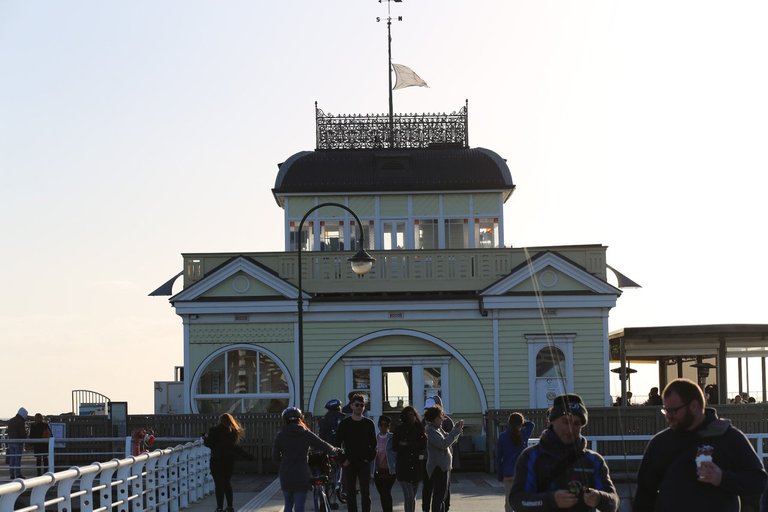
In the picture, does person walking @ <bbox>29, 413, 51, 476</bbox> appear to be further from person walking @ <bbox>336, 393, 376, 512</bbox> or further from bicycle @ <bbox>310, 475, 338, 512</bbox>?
person walking @ <bbox>336, 393, 376, 512</bbox>

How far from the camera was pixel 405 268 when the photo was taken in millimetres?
38750

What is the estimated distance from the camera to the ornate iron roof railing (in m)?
46.4

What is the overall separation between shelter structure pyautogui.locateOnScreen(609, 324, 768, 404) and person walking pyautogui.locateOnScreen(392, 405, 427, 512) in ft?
59.4

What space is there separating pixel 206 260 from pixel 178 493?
15.9m

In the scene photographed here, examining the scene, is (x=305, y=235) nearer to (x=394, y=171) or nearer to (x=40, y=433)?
(x=394, y=171)

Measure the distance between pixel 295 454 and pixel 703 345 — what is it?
2301 cm

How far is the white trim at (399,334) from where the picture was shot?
1467 inches

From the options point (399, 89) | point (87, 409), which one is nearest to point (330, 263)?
point (399, 89)

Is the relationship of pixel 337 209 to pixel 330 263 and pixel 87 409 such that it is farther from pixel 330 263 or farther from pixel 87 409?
pixel 87 409

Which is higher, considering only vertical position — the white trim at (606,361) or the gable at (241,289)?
the gable at (241,289)

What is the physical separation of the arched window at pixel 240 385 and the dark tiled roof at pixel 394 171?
7.55 metres

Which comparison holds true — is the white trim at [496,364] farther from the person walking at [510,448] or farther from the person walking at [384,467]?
the person walking at [510,448]

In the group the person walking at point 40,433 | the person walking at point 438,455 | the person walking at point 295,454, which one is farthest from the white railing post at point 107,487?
the person walking at point 40,433

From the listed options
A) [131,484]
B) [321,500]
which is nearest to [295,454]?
[321,500]
